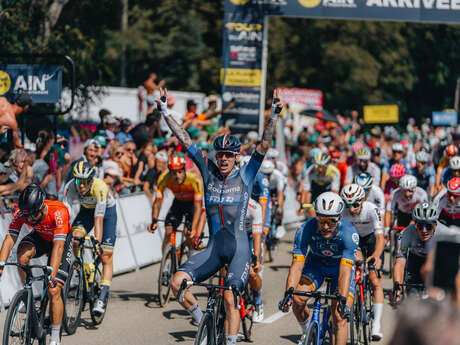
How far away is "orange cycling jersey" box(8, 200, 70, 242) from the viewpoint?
286 inches

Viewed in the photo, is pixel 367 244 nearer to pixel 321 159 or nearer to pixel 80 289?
pixel 80 289

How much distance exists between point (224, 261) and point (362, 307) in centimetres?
201

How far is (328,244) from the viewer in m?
7.06

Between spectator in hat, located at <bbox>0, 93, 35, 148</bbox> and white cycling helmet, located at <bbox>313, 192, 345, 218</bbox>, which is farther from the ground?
→ spectator in hat, located at <bbox>0, 93, 35, 148</bbox>

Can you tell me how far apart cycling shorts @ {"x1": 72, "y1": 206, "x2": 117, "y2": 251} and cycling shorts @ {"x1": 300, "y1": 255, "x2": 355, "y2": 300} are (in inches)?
115

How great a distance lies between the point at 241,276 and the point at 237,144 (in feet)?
4.06

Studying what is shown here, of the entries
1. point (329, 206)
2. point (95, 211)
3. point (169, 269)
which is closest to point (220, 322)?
point (329, 206)

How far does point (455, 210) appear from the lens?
996 cm

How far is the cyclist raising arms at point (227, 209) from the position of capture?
23.2 ft

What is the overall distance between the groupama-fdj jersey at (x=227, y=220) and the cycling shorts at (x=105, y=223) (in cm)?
234

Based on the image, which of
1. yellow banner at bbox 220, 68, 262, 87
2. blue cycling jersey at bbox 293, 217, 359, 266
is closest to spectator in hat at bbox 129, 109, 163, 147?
yellow banner at bbox 220, 68, 262, 87

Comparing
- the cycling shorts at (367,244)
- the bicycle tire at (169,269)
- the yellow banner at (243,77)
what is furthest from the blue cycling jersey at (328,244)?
the yellow banner at (243,77)

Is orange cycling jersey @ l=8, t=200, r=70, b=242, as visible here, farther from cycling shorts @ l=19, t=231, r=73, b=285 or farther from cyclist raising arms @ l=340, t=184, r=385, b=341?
cyclist raising arms @ l=340, t=184, r=385, b=341

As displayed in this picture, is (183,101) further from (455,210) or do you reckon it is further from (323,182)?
(455,210)
